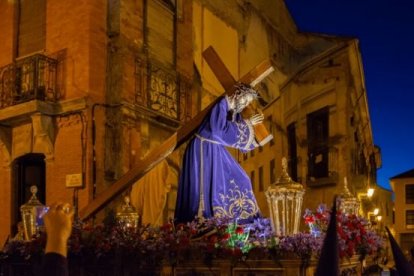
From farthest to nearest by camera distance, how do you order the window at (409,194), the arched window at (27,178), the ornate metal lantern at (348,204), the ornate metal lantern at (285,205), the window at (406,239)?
the window at (409,194)
the window at (406,239)
the arched window at (27,178)
the ornate metal lantern at (348,204)
the ornate metal lantern at (285,205)

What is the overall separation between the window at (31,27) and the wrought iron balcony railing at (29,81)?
55 centimetres

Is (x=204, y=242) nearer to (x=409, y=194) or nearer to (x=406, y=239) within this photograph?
(x=406, y=239)

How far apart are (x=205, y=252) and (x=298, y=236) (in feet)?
3.76

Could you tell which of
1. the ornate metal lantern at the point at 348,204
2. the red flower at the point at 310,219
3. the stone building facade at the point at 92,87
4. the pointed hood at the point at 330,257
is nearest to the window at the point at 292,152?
the stone building facade at the point at 92,87

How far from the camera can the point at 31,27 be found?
15352mm

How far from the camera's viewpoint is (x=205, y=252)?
725cm

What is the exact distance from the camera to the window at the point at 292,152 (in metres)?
27.5

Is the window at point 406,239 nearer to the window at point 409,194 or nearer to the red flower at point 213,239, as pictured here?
the window at point 409,194

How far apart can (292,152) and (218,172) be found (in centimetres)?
1981

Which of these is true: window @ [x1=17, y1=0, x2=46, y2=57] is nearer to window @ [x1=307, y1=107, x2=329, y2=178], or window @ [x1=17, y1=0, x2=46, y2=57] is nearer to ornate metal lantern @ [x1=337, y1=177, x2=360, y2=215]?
ornate metal lantern @ [x1=337, y1=177, x2=360, y2=215]

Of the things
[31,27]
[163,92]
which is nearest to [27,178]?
[31,27]

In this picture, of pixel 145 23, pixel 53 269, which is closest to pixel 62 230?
pixel 53 269

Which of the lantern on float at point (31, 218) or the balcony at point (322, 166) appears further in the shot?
the balcony at point (322, 166)

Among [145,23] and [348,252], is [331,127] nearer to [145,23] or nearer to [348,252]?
[145,23]
